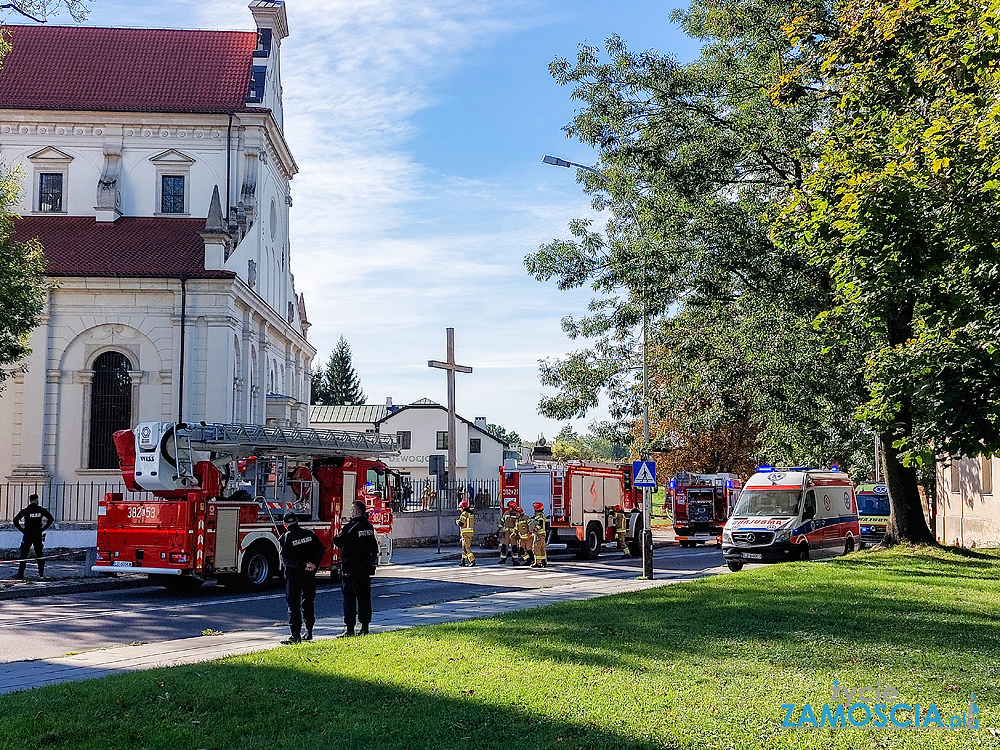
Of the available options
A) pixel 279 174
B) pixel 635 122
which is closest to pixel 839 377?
pixel 635 122

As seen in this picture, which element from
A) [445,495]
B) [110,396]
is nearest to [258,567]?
[445,495]

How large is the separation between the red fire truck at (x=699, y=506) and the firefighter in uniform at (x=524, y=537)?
504 inches

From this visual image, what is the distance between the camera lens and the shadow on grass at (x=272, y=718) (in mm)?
6301

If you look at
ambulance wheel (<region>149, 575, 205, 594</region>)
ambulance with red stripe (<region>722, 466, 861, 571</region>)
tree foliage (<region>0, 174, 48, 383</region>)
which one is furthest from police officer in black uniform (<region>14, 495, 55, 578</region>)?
ambulance with red stripe (<region>722, 466, 861, 571</region>)

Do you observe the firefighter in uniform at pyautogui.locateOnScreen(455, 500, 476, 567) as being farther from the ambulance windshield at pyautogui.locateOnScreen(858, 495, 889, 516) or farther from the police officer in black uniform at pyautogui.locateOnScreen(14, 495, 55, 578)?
the ambulance windshield at pyautogui.locateOnScreen(858, 495, 889, 516)

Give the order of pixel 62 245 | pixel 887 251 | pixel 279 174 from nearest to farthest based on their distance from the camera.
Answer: pixel 887 251 < pixel 62 245 < pixel 279 174

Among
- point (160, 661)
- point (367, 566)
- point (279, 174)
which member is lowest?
point (160, 661)

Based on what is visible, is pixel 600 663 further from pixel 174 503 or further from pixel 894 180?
pixel 174 503

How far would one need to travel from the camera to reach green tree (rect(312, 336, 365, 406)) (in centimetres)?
11119

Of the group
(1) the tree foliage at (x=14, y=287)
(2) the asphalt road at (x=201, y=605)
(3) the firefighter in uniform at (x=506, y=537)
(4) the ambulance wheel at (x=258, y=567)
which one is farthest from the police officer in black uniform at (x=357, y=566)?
(3) the firefighter in uniform at (x=506, y=537)

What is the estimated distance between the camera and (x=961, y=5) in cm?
1251

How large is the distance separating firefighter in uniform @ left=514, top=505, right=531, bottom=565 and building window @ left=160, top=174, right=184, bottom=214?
72.2 feet

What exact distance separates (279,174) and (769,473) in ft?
94.1

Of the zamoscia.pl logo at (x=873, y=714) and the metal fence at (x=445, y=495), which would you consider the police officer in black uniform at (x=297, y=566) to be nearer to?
the zamoscia.pl logo at (x=873, y=714)
